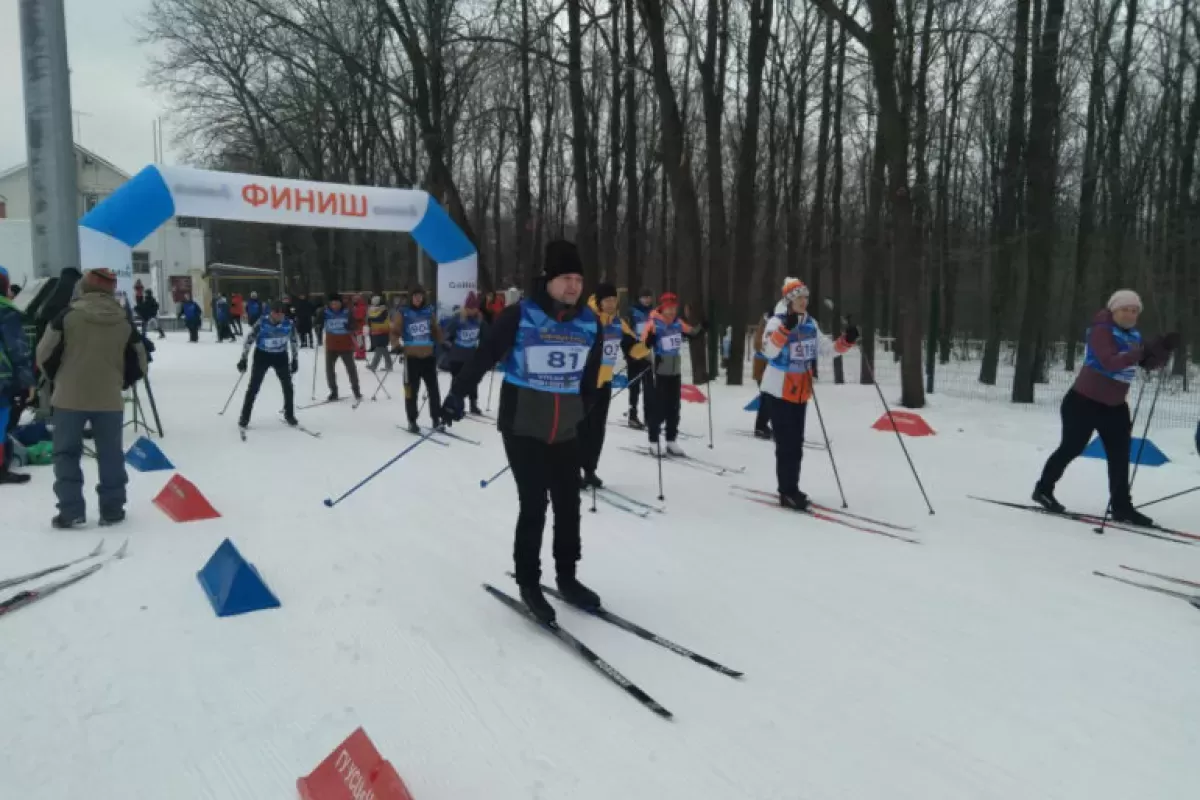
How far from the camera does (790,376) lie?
6.68 metres

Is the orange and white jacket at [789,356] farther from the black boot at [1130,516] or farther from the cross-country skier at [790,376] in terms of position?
the black boot at [1130,516]

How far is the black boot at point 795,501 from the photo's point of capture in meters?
6.76

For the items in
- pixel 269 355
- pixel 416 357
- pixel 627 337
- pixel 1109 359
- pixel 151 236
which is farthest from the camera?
pixel 151 236

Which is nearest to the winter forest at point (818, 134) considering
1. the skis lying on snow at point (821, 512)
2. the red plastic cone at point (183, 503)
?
the skis lying on snow at point (821, 512)

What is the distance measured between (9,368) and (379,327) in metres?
9.48

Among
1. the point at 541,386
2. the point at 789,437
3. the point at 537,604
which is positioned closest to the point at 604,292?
the point at 789,437

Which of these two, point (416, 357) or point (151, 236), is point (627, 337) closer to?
point (416, 357)

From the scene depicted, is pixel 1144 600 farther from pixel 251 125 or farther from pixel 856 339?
pixel 251 125

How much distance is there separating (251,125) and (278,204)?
68.6 ft

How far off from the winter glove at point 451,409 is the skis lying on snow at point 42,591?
7.78 ft

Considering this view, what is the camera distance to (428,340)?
11.1 m

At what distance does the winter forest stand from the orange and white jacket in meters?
5.89

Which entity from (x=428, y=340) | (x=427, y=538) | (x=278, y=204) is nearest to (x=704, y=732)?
(x=427, y=538)

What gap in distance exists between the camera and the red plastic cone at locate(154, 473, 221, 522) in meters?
6.17
